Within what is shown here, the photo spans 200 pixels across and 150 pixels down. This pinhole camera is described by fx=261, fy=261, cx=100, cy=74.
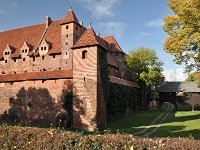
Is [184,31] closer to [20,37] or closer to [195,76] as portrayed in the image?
[195,76]

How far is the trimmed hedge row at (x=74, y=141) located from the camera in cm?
855

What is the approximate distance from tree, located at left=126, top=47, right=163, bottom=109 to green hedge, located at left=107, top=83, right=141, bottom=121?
10.7 feet

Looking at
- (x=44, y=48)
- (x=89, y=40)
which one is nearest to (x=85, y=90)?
(x=89, y=40)

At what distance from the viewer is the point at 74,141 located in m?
9.99

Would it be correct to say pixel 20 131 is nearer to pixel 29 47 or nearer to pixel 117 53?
pixel 29 47

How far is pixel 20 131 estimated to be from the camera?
38.2 ft

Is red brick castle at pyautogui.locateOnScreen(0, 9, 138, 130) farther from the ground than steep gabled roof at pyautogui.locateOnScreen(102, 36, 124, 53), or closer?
closer

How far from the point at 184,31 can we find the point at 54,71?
16819mm

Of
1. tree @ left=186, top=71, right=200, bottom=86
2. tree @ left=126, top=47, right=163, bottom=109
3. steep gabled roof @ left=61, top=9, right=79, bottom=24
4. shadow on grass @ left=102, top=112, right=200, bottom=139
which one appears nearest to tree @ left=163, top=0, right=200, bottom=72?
tree @ left=186, top=71, right=200, bottom=86

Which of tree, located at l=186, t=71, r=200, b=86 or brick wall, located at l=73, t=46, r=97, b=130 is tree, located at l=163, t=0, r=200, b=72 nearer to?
tree, located at l=186, t=71, r=200, b=86

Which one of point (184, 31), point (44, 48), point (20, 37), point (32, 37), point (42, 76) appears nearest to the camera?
point (184, 31)

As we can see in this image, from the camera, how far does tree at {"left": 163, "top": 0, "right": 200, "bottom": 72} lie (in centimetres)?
2056

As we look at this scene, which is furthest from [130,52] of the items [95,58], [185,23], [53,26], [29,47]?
[185,23]

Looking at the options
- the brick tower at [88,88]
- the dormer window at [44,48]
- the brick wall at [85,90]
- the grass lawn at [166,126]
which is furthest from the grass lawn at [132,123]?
the dormer window at [44,48]
